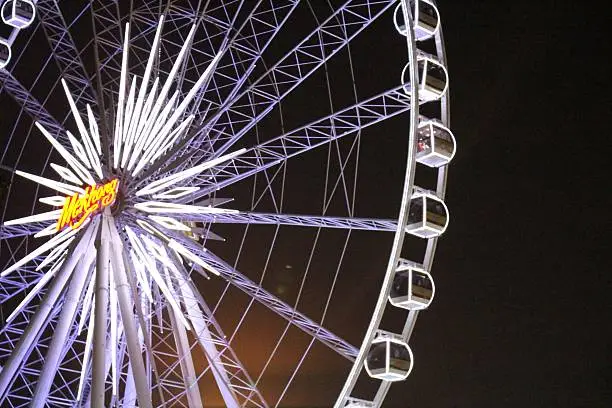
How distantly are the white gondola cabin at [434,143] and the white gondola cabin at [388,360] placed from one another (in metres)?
2.95

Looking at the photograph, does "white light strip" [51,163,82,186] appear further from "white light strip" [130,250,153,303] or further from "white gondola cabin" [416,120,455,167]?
"white gondola cabin" [416,120,455,167]

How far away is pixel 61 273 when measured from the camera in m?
16.5

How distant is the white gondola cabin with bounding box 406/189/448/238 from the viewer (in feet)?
51.0

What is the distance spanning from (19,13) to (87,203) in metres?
3.89

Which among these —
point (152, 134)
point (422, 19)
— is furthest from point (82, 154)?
point (422, 19)

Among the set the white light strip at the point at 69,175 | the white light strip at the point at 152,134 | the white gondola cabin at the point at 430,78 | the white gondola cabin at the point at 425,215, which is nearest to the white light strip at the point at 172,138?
the white light strip at the point at 152,134

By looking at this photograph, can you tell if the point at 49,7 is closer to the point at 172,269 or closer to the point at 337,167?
the point at 172,269

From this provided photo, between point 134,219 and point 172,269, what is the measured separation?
3.89 feet

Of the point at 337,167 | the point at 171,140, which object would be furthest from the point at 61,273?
the point at 337,167

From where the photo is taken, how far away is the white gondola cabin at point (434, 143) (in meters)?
15.9

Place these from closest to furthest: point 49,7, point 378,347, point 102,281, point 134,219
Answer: point 378,347, point 102,281, point 134,219, point 49,7

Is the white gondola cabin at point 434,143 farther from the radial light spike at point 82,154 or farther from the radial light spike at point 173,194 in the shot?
the radial light spike at point 82,154

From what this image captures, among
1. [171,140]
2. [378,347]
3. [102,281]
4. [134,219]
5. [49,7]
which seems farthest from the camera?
[49,7]

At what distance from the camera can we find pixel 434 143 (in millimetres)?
15867
